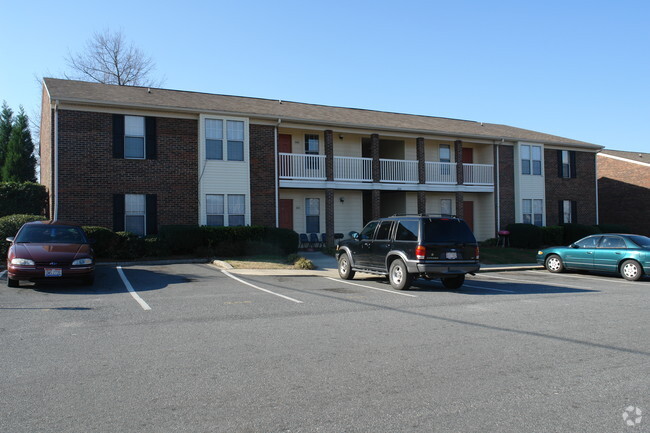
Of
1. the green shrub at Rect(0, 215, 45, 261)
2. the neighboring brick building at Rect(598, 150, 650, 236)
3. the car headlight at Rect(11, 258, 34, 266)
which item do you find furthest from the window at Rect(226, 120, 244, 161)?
the neighboring brick building at Rect(598, 150, 650, 236)

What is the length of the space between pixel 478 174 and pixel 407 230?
16.1 metres

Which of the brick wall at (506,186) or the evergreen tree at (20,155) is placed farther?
the evergreen tree at (20,155)

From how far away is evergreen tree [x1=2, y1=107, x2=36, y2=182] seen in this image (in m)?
34.4

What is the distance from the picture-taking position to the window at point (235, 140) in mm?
20938

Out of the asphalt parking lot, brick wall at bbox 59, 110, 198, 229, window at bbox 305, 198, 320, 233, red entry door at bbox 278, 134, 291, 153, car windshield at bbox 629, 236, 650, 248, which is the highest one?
red entry door at bbox 278, 134, 291, 153

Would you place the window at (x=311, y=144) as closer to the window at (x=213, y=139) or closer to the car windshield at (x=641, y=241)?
the window at (x=213, y=139)

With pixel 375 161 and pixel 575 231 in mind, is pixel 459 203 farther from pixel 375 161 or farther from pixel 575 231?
pixel 575 231

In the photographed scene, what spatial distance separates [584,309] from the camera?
9719 millimetres

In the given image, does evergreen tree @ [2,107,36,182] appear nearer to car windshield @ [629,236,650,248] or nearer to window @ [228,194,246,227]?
window @ [228,194,246,227]

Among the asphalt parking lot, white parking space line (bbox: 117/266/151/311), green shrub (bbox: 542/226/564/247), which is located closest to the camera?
the asphalt parking lot

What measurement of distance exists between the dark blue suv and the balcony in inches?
384

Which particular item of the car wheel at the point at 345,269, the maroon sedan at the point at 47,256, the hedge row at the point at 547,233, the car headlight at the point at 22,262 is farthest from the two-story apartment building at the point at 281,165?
the car wheel at the point at 345,269

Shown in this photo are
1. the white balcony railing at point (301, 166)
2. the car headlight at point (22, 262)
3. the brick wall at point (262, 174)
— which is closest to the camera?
the car headlight at point (22, 262)

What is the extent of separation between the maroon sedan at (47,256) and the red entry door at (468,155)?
21219 millimetres
